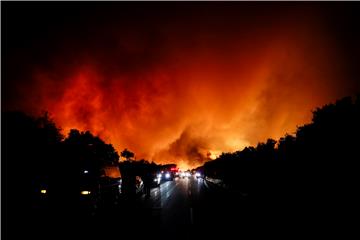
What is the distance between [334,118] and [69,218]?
1834 centimetres

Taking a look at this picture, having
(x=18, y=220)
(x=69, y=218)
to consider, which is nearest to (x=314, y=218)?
(x=69, y=218)

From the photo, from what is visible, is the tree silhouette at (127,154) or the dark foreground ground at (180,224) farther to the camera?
the tree silhouette at (127,154)

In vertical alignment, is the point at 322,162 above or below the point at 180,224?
above

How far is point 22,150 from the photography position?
2477cm

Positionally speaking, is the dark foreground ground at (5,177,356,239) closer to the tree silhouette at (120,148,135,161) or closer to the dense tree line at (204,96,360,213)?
the dense tree line at (204,96,360,213)

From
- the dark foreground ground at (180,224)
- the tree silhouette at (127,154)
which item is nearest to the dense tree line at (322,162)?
the dark foreground ground at (180,224)

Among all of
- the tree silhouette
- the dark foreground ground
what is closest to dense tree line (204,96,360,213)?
the dark foreground ground

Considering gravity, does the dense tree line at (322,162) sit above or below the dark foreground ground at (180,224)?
above

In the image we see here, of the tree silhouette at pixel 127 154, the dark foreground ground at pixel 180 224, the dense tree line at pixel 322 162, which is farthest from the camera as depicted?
the tree silhouette at pixel 127 154

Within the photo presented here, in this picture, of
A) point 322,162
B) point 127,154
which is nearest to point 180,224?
point 322,162

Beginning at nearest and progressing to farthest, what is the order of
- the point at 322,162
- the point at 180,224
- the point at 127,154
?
the point at 180,224
the point at 322,162
the point at 127,154

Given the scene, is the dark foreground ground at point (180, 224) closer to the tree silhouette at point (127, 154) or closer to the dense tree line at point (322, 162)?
the dense tree line at point (322, 162)

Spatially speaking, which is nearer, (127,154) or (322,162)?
(322,162)

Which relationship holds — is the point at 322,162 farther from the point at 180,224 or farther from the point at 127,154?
the point at 127,154
